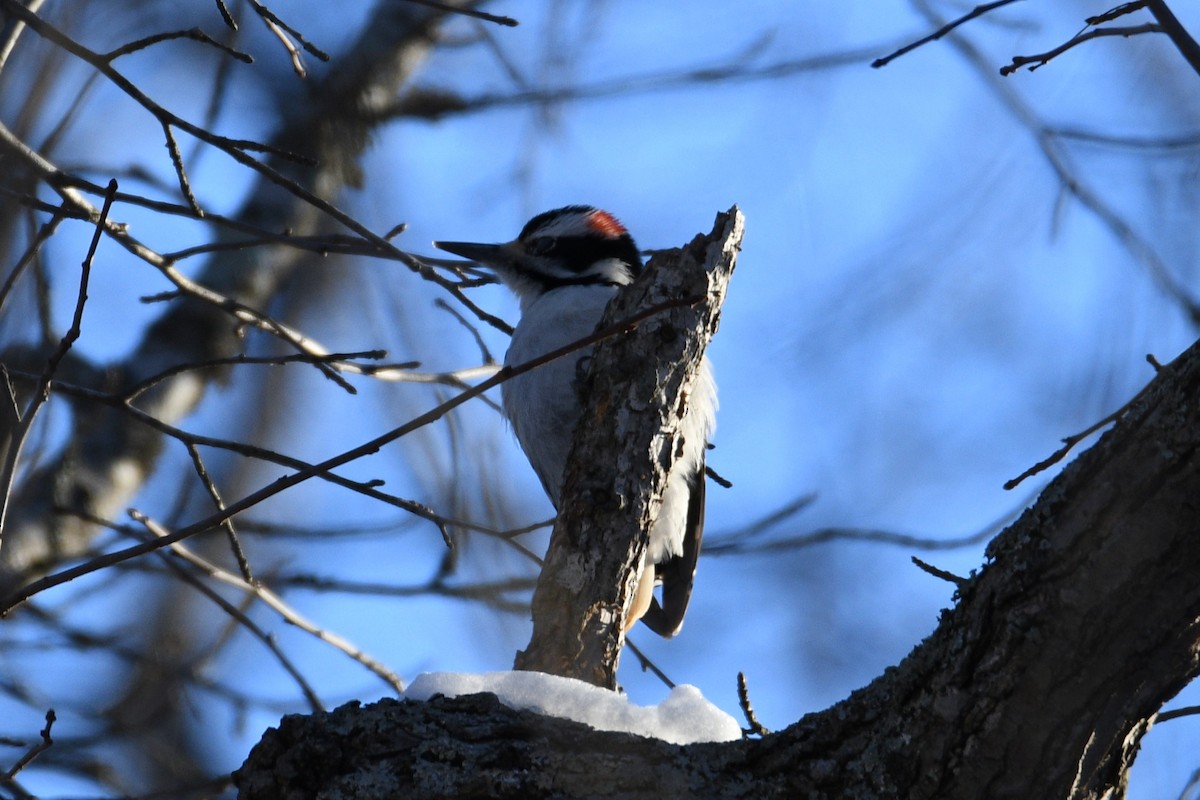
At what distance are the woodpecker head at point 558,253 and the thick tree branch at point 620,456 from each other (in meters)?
2.06

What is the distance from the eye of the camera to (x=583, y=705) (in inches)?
97.8

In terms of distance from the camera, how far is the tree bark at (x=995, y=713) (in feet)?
6.28

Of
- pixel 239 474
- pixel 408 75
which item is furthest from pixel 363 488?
pixel 408 75

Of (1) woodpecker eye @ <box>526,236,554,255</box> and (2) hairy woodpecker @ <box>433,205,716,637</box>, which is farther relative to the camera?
(1) woodpecker eye @ <box>526,236,554,255</box>

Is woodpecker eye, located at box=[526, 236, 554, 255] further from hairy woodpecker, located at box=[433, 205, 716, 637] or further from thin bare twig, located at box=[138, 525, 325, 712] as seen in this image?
thin bare twig, located at box=[138, 525, 325, 712]

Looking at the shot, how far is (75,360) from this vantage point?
496 cm

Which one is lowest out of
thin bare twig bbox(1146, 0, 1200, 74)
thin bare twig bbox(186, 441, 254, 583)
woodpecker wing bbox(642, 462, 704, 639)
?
thin bare twig bbox(1146, 0, 1200, 74)

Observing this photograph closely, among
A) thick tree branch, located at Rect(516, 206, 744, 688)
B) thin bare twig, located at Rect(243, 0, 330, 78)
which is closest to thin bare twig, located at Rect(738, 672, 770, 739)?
thick tree branch, located at Rect(516, 206, 744, 688)

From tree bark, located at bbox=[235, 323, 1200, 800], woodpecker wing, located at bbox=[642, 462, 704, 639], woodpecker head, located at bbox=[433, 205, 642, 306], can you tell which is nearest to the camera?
tree bark, located at bbox=[235, 323, 1200, 800]

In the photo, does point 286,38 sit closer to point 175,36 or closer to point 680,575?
point 175,36

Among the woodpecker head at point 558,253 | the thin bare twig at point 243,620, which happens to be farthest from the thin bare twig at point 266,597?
the woodpecker head at point 558,253

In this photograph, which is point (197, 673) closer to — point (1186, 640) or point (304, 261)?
point (304, 261)

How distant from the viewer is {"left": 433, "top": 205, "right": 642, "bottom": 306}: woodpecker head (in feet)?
17.9

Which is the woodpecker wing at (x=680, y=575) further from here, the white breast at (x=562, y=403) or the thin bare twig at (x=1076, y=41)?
the thin bare twig at (x=1076, y=41)
